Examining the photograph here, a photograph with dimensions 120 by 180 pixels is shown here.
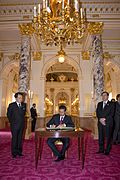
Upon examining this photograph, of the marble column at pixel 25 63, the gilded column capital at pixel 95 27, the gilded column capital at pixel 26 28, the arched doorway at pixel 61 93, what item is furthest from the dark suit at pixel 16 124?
the arched doorway at pixel 61 93

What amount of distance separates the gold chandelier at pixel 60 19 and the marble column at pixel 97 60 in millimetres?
2287

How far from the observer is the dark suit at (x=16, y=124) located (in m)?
4.61

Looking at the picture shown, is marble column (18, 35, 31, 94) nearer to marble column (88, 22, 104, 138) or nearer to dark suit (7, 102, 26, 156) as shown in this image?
marble column (88, 22, 104, 138)

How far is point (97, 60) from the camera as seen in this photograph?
28.8ft

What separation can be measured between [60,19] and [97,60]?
10.7 ft

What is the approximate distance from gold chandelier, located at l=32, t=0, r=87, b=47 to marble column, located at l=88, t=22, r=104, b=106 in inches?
90.0

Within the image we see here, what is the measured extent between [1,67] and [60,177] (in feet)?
37.5

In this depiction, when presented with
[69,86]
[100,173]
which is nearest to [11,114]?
[100,173]

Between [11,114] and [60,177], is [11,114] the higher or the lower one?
the higher one

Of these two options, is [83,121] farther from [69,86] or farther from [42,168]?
[69,86]

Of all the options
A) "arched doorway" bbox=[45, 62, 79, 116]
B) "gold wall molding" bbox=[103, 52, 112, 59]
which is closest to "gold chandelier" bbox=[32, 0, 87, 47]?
"gold wall molding" bbox=[103, 52, 112, 59]

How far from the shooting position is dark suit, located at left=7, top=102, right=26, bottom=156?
461 cm

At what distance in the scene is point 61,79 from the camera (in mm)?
24391

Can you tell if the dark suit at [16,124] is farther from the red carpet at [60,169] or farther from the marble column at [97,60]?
the marble column at [97,60]
